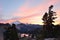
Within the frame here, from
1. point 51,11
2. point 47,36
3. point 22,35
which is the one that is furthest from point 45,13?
point 22,35

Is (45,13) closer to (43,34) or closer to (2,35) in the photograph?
(43,34)

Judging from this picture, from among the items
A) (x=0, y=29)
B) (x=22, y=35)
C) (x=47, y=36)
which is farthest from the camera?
(x=22, y=35)

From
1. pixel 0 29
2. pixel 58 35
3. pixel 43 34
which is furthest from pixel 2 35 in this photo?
pixel 58 35

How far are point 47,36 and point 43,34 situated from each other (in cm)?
96

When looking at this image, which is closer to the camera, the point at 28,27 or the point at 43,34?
the point at 43,34

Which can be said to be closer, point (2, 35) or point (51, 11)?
point (2, 35)

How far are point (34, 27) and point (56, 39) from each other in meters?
5.02

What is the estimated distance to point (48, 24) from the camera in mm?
25922

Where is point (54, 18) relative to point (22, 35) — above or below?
above

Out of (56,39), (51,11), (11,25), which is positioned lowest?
(56,39)

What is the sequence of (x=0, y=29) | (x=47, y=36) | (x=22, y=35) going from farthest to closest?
(x=22, y=35)
(x=47, y=36)
(x=0, y=29)

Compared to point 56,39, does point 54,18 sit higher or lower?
higher

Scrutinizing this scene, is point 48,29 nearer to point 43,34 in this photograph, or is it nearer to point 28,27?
point 43,34

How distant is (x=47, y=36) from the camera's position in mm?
26156
